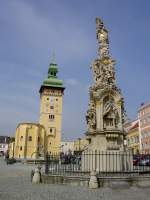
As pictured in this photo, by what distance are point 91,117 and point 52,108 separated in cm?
8499

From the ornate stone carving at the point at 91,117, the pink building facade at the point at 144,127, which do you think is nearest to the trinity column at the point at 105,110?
the ornate stone carving at the point at 91,117

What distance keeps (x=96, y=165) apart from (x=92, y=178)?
7.04ft

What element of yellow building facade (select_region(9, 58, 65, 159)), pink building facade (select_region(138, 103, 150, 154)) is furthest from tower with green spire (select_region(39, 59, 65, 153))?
pink building facade (select_region(138, 103, 150, 154))

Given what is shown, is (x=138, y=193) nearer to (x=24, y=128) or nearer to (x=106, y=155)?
(x=106, y=155)

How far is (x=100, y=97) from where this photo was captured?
56.7ft

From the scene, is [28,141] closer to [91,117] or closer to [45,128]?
[45,128]

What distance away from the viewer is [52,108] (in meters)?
102

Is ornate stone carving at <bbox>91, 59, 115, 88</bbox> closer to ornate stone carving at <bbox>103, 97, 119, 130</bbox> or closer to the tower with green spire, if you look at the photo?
ornate stone carving at <bbox>103, 97, 119, 130</bbox>

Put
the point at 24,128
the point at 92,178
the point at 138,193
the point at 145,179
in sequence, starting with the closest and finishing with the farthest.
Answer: the point at 138,193
the point at 92,178
the point at 145,179
the point at 24,128

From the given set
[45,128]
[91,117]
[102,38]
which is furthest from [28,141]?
[91,117]

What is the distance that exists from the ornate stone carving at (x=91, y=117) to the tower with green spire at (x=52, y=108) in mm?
81156

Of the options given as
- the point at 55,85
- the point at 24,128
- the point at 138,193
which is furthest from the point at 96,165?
the point at 55,85

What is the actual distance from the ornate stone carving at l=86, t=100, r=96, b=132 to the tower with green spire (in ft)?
266

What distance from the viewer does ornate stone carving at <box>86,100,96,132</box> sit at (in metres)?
17.3
